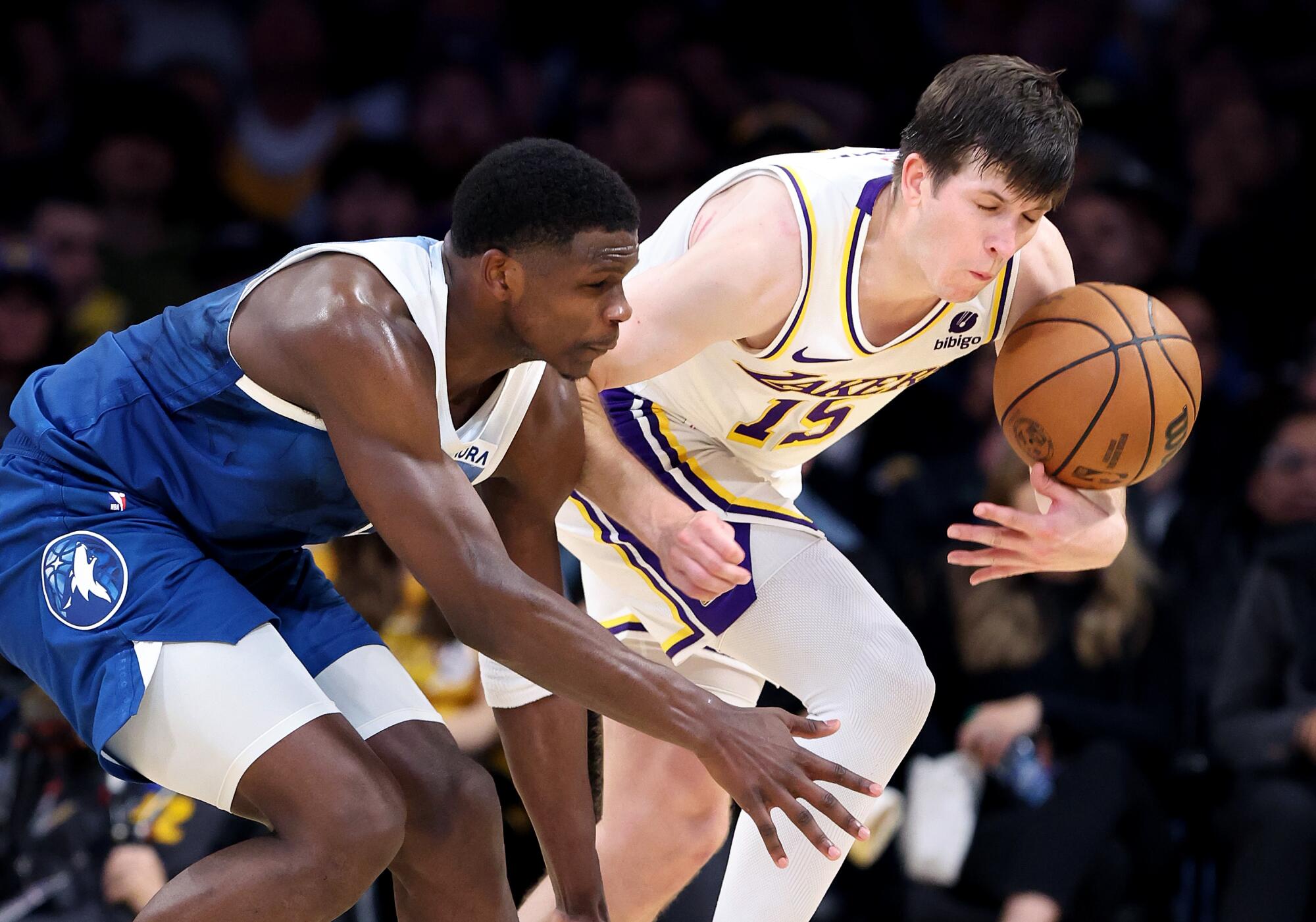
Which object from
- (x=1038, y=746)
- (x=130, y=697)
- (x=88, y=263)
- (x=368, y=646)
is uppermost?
(x=130, y=697)

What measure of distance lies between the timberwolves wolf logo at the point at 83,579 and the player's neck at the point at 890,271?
1670 millimetres

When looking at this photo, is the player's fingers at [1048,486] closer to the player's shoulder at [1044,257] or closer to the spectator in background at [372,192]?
the player's shoulder at [1044,257]

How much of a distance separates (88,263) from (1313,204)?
17.8ft

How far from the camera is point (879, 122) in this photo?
734cm

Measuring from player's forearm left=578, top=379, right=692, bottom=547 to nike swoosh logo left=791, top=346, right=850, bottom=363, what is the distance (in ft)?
1.36

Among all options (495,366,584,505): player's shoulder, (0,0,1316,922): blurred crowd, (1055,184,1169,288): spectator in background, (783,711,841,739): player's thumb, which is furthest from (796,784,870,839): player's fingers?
(1055,184,1169,288): spectator in background

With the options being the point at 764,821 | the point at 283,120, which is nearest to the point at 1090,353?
the point at 764,821

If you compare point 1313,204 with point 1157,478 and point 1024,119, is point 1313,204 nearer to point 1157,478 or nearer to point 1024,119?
point 1157,478

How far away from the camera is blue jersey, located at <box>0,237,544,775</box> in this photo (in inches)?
109

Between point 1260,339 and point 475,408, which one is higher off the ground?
point 475,408

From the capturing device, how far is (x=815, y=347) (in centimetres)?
350

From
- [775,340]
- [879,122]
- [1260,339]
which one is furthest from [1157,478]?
[775,340]

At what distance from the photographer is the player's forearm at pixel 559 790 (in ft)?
11.0

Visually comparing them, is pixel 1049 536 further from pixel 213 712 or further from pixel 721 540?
pixel 213 712
